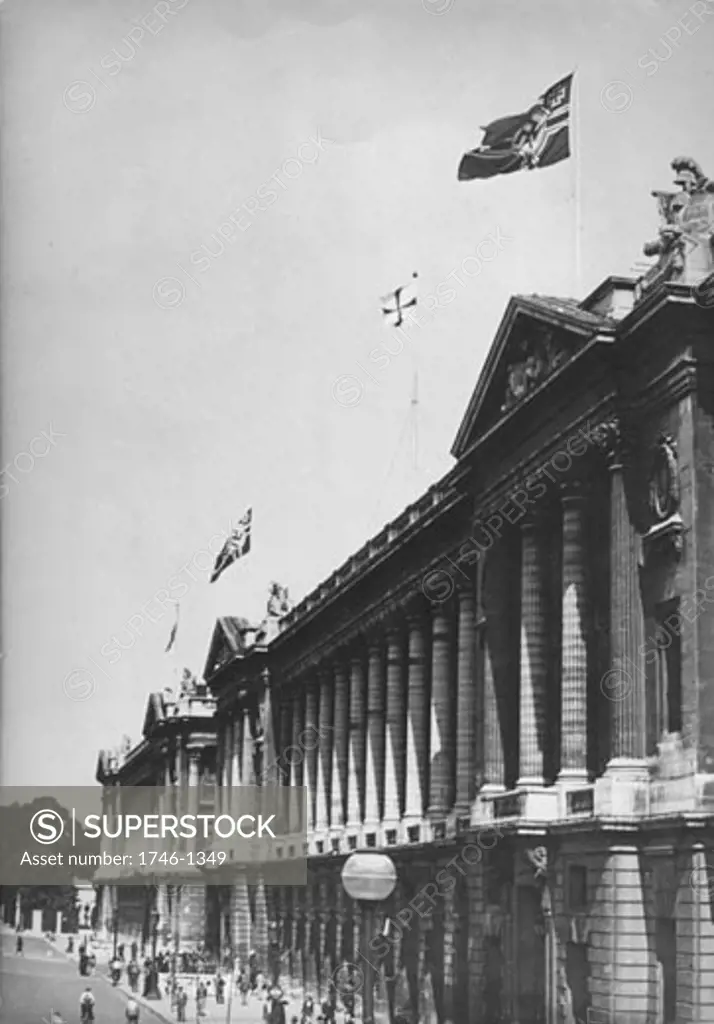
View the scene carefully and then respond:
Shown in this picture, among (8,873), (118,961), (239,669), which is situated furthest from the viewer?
(239,669)

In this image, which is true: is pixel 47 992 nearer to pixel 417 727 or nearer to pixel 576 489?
pixel 417 727

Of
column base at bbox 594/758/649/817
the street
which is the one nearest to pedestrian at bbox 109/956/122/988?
the street

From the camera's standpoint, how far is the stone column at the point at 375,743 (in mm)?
75938

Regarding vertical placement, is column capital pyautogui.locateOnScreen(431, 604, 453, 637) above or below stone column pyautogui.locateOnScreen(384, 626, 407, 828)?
above

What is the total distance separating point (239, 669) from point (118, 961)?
2118cm

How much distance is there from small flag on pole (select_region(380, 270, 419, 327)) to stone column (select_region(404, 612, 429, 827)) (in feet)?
54.9

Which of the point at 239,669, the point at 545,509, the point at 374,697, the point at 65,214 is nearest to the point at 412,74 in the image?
the point at 65,214

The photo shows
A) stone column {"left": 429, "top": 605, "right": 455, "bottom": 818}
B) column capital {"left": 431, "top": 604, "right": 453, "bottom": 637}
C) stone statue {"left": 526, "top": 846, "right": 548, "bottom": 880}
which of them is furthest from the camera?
column capital {"left": 431, "top": 604, "right": 453, "bottom": 637}

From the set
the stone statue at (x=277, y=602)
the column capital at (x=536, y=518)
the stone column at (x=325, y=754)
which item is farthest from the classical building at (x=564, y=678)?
the stone statue at (x=277, y=602)

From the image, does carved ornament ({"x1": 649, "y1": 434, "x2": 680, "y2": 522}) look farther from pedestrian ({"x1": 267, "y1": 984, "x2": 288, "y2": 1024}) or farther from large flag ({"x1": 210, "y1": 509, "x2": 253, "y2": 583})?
large flag ({"x1": 210, "y1": 509, "x2": 253, "y2": 583})

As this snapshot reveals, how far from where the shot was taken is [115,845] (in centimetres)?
4788

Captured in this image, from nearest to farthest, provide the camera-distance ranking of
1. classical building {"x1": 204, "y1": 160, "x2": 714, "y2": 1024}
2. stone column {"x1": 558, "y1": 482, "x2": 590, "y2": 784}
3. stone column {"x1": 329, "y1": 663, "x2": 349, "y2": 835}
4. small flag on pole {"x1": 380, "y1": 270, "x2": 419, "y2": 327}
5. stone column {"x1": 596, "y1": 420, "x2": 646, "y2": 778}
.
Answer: classical building {"x1": 204, "y1": 160, "x2": 714, "y2": 1024} < stone column {"x1": 596, "y1": 420, "x2": 646, "y2": 778} < stone column {"x1": 558, "y1": 482, "x2": 590, "y2": 784} < small flag on pole {"x1": 380, "y1": 270, "x2": 419, "y2": 327} < stone column {"x1": 329, "y1": 663, "x2": 349, "y2": 835}

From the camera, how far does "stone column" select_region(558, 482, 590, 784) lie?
48281mm

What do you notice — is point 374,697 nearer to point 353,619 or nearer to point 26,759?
point 353,619
